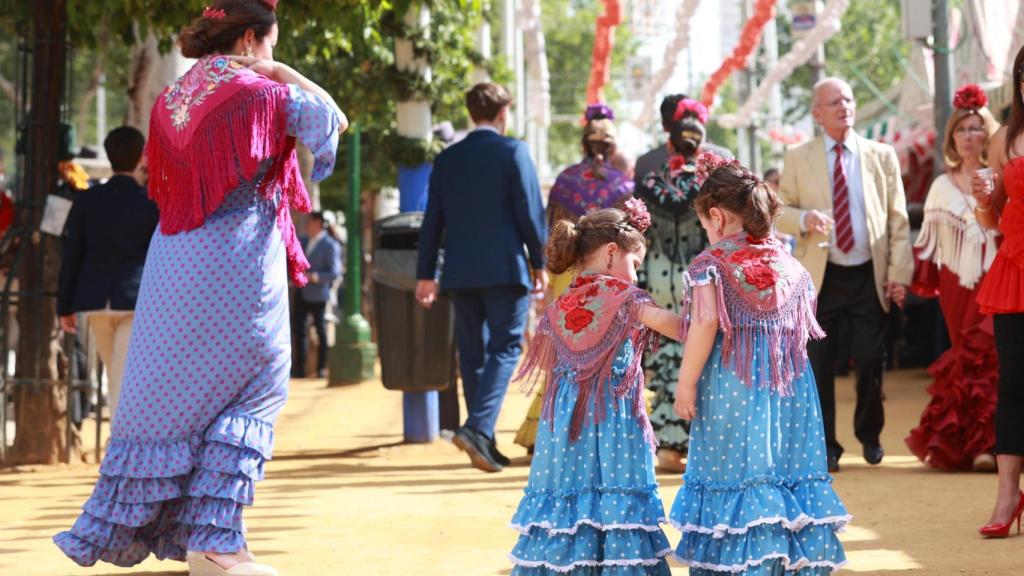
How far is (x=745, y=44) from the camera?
89.2ft

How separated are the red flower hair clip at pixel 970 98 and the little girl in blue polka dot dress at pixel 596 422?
3698 millimetres

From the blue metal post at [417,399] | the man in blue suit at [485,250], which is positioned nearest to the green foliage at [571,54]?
the blue metal post at [417,399]

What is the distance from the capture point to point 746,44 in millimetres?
27156

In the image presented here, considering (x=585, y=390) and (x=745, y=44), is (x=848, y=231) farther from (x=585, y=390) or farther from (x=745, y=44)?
(x=745, y=44)

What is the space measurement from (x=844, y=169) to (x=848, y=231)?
1.13 feet

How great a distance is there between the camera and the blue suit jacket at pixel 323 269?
69.9 ft

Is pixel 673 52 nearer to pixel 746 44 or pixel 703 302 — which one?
pixel 746 44

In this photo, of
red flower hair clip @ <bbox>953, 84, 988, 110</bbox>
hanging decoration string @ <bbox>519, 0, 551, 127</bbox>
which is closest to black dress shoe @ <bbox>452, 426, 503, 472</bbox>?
red flower hair clip @ <bbox>953, 84, 988, 110</bbox>

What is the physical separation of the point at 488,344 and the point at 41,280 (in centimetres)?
289

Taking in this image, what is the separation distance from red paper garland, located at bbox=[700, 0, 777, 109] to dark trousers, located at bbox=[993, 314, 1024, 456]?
17371 millimetres

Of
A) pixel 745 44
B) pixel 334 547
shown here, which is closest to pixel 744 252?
pixel 334 547

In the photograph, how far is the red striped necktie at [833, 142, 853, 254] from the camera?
931 centimetres

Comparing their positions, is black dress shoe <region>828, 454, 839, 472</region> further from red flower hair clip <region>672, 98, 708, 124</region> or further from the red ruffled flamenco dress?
red flower hair clip <region>672, 98, 708, 124</region>

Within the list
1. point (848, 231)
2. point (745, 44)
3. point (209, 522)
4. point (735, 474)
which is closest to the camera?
point (735, 474)
